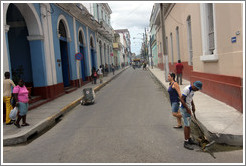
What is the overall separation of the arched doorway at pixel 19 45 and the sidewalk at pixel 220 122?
8445mm

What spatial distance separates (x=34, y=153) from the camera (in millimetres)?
5266

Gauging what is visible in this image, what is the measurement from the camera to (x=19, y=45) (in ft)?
40.6

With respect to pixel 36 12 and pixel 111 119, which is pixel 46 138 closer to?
pixel 111 119

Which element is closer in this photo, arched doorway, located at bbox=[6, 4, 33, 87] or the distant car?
the distant car

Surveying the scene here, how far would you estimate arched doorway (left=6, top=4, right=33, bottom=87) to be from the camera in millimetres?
12312

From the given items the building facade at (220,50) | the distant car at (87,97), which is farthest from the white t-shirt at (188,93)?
the distant car at (87,97)

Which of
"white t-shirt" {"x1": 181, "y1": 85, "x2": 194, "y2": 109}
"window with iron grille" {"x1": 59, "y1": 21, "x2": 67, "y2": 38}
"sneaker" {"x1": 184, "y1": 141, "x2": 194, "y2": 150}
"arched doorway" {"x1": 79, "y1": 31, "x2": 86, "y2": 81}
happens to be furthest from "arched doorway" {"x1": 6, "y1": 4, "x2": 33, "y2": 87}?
"sneaker" {"x1": 184, "y1": 141, "x2": 194, "y2": 150}

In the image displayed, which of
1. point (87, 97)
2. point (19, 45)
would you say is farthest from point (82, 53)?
point (87, 97)

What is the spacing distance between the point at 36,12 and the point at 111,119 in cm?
671

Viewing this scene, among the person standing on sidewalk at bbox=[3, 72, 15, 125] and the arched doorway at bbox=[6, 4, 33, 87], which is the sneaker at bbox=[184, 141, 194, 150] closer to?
the person standing on sidewalk at bbox=[3, 72, 15, 125]

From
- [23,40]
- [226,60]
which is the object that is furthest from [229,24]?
[23,40]

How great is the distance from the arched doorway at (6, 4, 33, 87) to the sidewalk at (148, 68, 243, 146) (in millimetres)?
8445

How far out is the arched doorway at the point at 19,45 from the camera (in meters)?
12.3

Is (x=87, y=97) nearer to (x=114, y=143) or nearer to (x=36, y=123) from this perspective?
(x=36, y=123)
